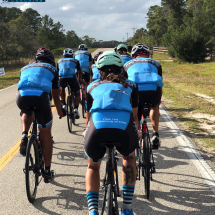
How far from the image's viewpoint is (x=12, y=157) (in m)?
5.88

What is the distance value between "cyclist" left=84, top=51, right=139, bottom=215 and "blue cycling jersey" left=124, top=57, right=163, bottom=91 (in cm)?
139

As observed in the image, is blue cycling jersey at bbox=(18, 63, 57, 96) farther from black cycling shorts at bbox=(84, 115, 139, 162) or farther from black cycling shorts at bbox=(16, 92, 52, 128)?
black cycling shorts at bbox=(84, 115, 139, 162)

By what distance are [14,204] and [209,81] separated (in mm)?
16196

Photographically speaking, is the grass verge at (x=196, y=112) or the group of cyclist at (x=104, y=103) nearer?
the group of cyclist at (x=104, y=103)

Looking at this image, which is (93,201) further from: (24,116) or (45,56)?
(45,56)

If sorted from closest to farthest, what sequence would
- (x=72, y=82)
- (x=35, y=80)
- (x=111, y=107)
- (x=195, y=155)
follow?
(x=111, y=107) → (x=35, y=80) → (x=195, y=155) → (x=72, y=82)

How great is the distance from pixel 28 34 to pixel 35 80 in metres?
58.1

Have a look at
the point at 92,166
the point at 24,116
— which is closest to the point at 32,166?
the point at 24,116

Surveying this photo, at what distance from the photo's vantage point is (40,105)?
A: 403 cm

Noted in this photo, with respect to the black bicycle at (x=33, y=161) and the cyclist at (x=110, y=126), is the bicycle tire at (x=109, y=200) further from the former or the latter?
the black bicycle at (x=33, y=161)

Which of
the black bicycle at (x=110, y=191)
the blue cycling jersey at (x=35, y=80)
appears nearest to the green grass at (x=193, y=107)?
the black bicycle at (x=110, y=191)

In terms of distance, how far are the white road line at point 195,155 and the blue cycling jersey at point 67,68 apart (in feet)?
10.3

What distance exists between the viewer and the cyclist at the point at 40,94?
399 centimetres

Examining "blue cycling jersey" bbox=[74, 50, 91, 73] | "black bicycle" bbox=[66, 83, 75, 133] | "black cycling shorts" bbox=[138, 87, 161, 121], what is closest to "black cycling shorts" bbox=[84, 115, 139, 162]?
"black cycling shorts" bbox=[138, 87, 161, 121]
